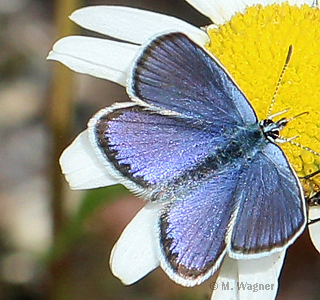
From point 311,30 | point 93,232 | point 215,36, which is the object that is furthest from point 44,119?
point 311,30

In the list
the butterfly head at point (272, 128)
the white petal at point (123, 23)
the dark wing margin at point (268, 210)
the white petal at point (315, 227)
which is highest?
the white petal at point (123, 23)

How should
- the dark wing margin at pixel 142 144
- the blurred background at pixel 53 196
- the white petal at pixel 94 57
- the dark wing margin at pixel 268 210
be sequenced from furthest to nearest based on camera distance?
the blurred background at pixel 53 196 → the white petal at pixel 94 57 → the dark wing margin at pixel 142 144 → the dark wing margin at pixel 268 210

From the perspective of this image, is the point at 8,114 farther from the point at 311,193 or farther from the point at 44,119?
the point at 311,193

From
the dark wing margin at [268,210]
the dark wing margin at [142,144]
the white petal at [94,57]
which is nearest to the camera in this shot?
the dark wing margin at [268,210]

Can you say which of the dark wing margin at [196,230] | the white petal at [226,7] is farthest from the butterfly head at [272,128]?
the white petal at [226,7]

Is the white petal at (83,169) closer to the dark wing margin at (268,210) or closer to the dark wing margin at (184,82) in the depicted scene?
the dark wing margin at (184,82)
